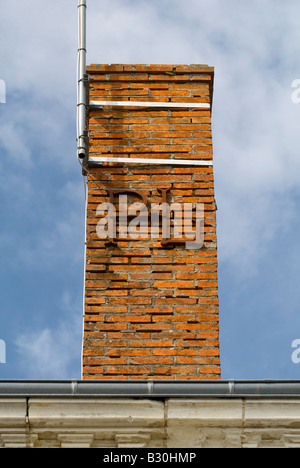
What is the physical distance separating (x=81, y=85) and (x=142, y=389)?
3728 millimetres

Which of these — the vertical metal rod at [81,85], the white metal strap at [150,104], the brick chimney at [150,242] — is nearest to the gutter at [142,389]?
the brick chimney at [150,242]

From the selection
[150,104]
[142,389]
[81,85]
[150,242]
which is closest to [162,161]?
[150,104]

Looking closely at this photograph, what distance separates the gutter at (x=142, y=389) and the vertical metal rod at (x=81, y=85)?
9.70 feet

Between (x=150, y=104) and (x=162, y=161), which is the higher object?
(x=150, y=104)

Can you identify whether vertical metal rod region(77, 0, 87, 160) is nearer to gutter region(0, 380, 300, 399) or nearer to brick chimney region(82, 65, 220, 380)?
brick chimney region(82, 65, 220, 380)

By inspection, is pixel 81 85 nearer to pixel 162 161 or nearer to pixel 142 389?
pixel 162 161

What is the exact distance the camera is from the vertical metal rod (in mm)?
10234

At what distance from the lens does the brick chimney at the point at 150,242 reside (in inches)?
363

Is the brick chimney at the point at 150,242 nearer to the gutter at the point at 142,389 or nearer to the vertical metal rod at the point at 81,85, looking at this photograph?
the vertical metal rod at the point at 81,85

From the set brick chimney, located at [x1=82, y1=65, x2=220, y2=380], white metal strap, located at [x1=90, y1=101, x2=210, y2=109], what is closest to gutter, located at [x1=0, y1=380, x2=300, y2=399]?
brick chimney, located at [x1=82, y1=65, x2=220, y2=380]

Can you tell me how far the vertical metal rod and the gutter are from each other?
2956 millimetres

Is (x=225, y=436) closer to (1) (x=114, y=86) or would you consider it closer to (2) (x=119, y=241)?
(2) (x=119, y=241)

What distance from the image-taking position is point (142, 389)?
7.77 metres
